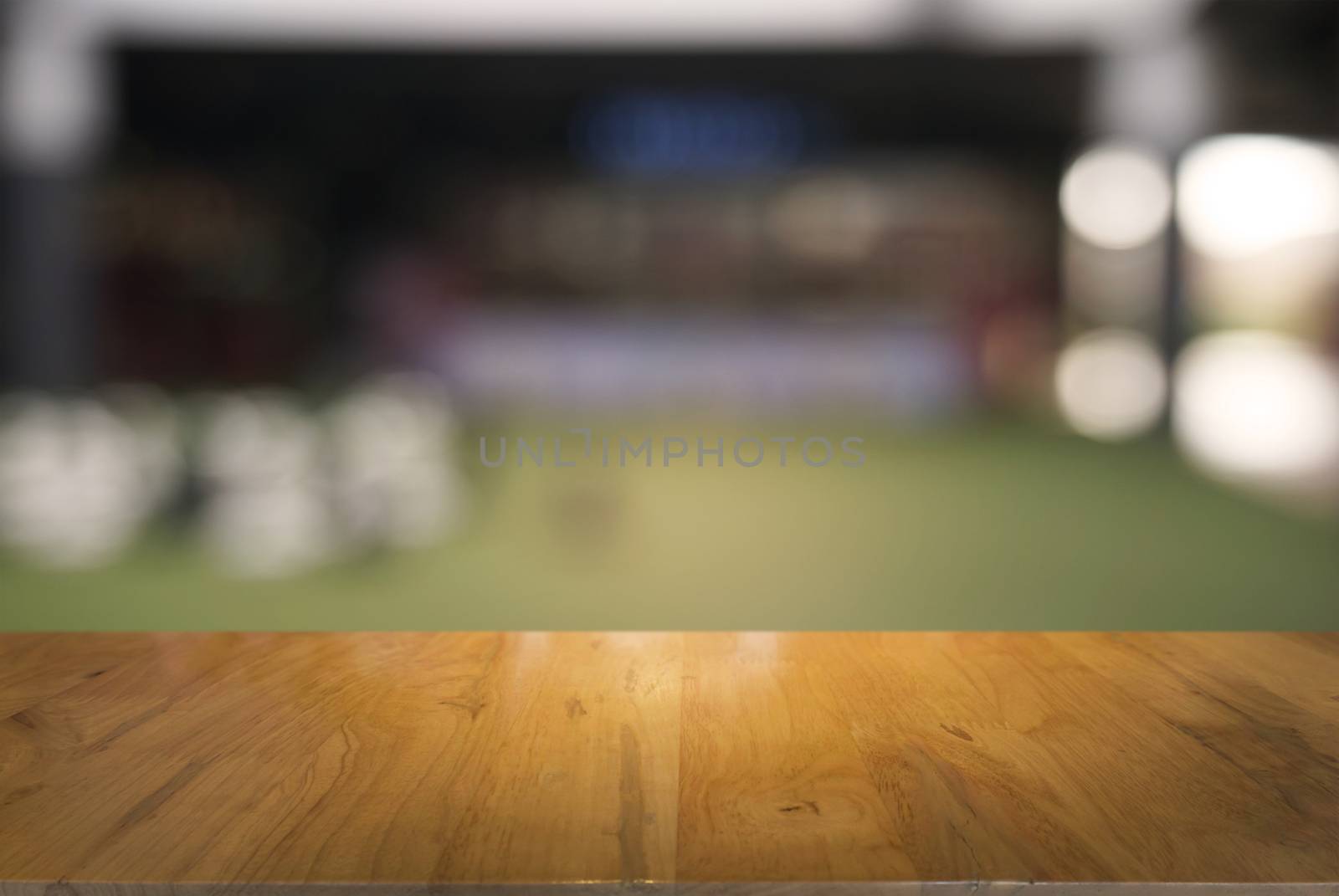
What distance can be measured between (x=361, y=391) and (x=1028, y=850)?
8748 mm

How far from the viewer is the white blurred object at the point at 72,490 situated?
17.5 ft

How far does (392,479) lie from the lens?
18.2ft

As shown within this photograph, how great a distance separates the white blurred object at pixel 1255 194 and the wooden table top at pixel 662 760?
8.74 meters

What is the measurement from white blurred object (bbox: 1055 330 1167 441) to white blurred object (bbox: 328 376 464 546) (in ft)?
14.8

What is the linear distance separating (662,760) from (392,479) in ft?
16.7

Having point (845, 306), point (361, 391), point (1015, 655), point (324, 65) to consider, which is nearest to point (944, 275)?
point (845, 306)

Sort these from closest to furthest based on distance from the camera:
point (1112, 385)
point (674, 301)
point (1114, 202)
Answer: point (674, 301) → point (1114, 202) → point (1112, 385)


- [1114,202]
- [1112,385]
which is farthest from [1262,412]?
[1114,202]

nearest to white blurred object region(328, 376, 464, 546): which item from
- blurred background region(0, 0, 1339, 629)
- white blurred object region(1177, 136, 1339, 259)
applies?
blurred background region(0, 0, 1339, 629)

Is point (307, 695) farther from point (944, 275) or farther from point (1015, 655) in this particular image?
point (944, 275)

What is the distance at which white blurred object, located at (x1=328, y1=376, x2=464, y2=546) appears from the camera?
5477mm

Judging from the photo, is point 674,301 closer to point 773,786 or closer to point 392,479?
point 392,479

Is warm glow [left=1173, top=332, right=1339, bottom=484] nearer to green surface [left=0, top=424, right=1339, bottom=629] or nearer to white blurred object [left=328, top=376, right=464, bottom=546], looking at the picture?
green surface [left=0, top=424, right=1339, bottom=629]

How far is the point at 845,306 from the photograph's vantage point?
7598mm
